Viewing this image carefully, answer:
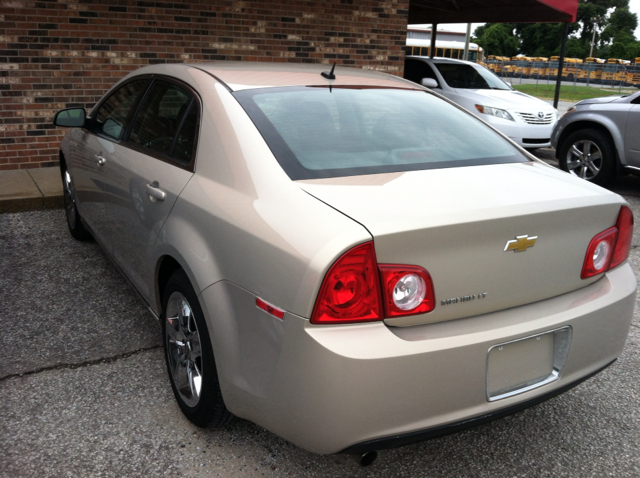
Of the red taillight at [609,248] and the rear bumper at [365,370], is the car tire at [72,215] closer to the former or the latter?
the rear bumper at [365,370]

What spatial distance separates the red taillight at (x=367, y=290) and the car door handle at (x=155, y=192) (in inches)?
46.1

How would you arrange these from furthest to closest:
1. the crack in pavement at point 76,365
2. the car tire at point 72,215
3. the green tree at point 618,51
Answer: the green tree at point 618,51
the car tire at point 72,215
the crack in pavement at point 76,365

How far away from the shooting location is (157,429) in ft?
8.70

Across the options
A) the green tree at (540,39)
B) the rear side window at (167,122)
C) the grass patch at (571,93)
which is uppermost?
the green tree at (540,39)

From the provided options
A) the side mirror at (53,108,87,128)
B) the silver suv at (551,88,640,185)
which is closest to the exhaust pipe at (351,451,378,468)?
the side mirror at (53,108,87,128)

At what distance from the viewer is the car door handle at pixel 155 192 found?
107 inches

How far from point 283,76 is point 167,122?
2.07 feet

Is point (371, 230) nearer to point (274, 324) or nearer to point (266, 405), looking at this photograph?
point (274, 324)

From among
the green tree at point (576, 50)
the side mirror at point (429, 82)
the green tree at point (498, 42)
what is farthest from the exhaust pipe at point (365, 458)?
the green tree at point (498, 42)

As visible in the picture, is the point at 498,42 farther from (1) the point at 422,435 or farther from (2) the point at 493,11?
(1) the point at 422,435

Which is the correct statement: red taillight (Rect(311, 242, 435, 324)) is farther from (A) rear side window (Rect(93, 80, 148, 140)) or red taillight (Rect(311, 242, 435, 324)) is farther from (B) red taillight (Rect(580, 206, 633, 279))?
(A) rear side window (Rect(93, 80, 148, 140))

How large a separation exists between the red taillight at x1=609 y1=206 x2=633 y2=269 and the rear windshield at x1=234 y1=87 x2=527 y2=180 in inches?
21.8

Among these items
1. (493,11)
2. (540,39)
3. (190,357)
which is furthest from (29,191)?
(540,39)

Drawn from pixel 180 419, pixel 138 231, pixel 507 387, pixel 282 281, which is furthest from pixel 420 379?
pixel 138 231
